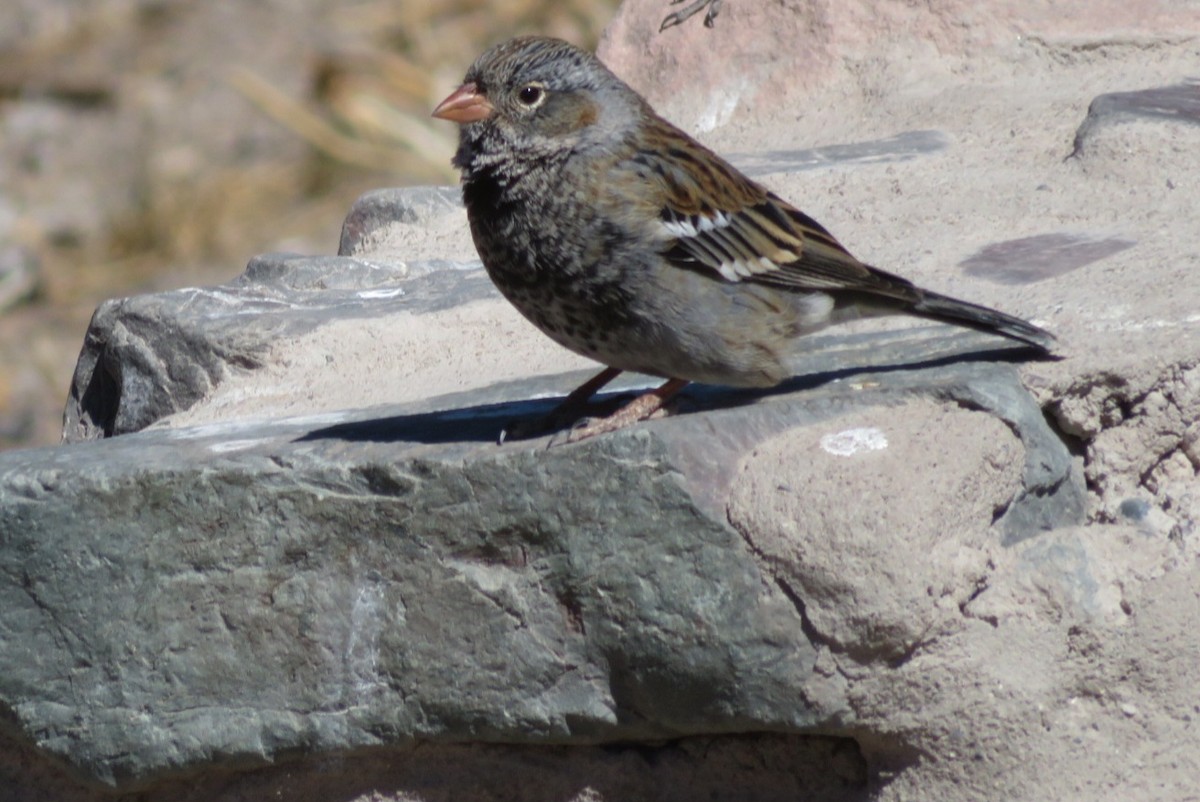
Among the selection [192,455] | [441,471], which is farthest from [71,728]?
[441,471]

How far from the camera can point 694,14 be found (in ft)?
22.0

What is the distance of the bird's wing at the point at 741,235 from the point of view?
4.11 meters

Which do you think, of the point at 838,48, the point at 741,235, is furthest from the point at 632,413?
the point at 838,48

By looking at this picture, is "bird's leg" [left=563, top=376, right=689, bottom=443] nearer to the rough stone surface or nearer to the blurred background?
the rough stone surface

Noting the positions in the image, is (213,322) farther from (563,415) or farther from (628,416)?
(628,416)

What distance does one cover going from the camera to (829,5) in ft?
20.9

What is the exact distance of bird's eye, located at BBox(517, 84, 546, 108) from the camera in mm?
4273

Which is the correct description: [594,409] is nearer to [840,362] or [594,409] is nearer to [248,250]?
[840,362]

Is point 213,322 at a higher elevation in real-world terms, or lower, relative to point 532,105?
lower

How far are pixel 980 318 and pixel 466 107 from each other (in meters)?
1.32

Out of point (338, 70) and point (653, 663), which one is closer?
→ point (653, 663)

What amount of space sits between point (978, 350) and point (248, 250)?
6.60m

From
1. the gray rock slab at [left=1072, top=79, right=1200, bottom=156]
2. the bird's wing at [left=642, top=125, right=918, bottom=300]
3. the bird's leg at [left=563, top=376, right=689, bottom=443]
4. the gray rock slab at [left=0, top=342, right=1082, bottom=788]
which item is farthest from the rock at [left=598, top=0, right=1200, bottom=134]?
the gray rock slab at [left=0, top=342, right=1082, bottom=788]

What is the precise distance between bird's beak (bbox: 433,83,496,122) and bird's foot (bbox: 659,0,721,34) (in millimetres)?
2531
